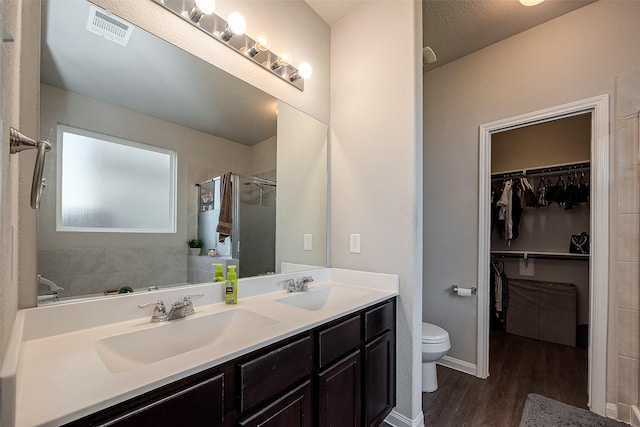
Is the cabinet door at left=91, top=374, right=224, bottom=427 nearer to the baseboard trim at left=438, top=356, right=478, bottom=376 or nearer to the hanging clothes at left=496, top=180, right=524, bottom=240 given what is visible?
the baseboard trim at left=438, top=356, right=478, bottom=376

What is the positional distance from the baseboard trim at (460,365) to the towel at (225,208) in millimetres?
2271

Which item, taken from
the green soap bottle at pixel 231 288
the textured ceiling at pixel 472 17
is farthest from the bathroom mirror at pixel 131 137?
the textured ceiling at pixel 472 17

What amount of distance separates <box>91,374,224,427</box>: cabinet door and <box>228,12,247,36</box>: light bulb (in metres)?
1.60

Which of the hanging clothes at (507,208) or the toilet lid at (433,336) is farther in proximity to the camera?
the hanging clothes at (507,208)

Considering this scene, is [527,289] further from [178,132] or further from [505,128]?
[178,132]

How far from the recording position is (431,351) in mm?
1987

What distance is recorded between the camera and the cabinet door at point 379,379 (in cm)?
145

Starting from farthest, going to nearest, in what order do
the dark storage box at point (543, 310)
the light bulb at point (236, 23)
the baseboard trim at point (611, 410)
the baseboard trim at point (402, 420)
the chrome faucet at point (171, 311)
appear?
the dark storage box at point (543, 310), the baseboard trim at point (611, 410), the baseboard trim at point (402, 420), the light bulb at point (236, 23), the chrome faucet at point (171, 311)

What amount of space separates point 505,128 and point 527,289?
1.96 meters

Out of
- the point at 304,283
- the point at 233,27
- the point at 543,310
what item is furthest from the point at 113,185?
the point at 543,310

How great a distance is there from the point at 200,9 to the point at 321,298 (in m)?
1.68

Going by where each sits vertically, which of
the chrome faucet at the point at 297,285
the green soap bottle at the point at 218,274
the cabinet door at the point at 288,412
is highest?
the green soap bottle at the point at 218,274

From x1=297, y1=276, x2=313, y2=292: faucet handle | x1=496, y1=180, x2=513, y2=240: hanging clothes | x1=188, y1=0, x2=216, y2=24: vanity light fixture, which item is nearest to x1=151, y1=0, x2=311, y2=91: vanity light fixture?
x1=188, y1=0, x2=216, y2=24: vanity light fixture

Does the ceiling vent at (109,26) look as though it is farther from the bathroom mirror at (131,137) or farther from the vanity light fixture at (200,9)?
the vanity light fixture at (200,9)
